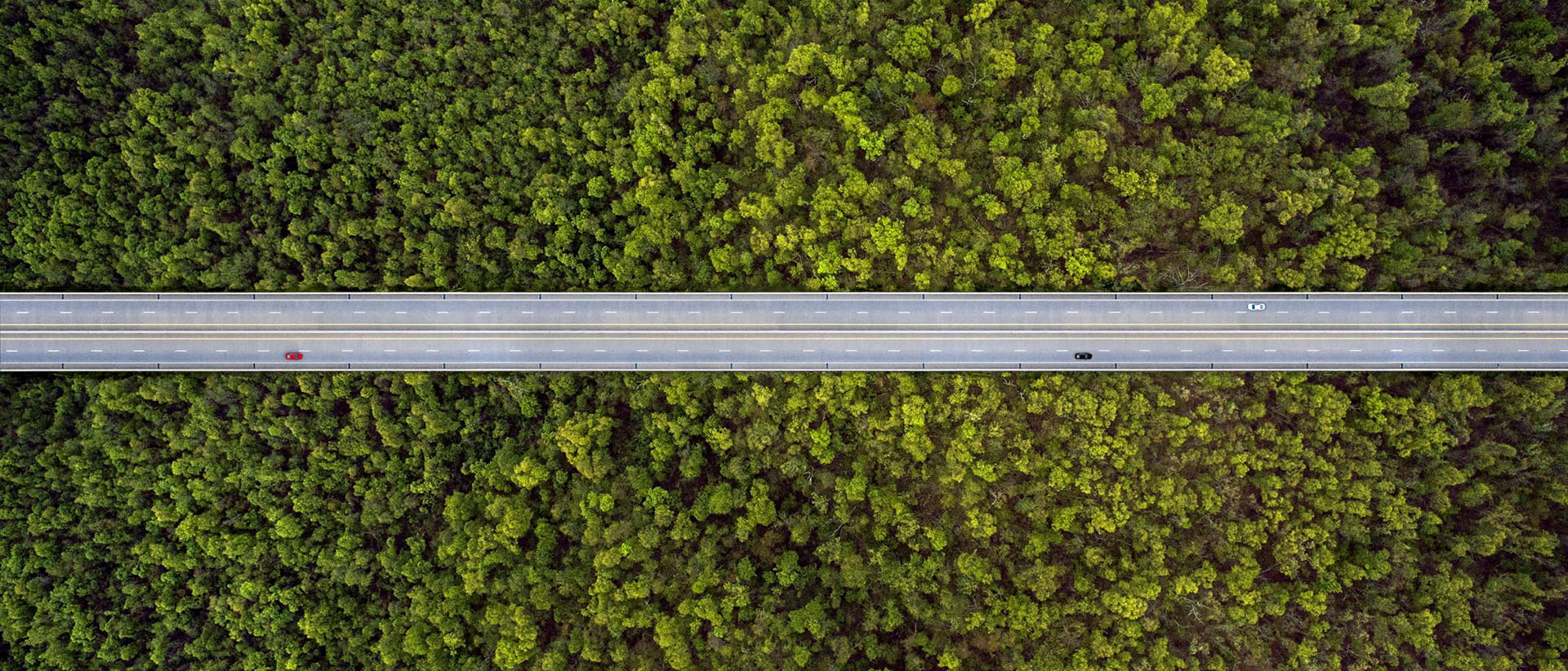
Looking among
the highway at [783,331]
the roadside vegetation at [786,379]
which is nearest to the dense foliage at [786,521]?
the roadside vegetation at [786,379]

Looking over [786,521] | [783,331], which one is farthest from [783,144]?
[786,521]

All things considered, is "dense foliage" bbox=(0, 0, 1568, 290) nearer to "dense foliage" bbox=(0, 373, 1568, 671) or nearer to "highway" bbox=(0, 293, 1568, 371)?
"highway" bbox=(0, 293, 1568, 371)

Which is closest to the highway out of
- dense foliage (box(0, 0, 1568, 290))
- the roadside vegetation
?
the roadside vegetation

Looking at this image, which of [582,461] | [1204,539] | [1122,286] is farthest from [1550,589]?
[582,461]

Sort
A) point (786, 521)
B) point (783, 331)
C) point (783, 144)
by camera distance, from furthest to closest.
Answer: point (786, 521)
point (783, 331)
point (783, 144)

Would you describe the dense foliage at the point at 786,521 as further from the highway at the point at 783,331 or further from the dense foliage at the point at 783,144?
the dense foliage at the point at 783,144

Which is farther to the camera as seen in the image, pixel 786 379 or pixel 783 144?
pixel 786 379

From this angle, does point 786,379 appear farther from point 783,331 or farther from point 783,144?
point 783,144

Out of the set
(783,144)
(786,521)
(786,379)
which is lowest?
(786,521)
